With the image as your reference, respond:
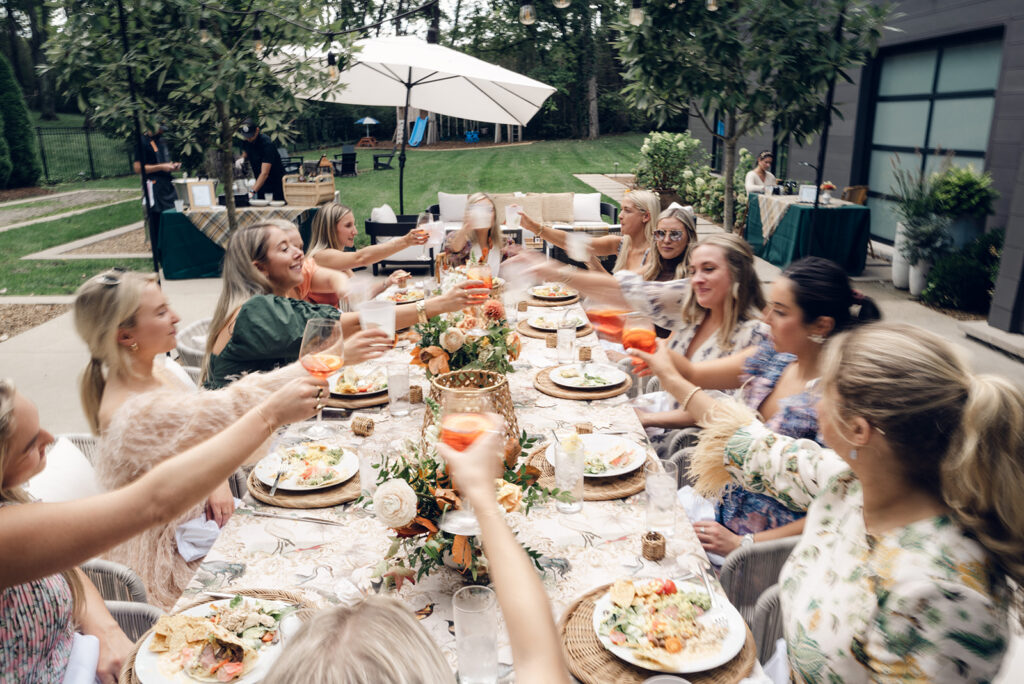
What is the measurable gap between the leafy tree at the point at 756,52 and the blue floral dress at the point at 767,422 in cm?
394

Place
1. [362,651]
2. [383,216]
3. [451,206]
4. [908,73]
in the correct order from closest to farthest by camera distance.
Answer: [362,651] < [383,216] < [451,206] < [908,73]

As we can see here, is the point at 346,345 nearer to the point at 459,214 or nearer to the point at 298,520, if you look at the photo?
the point at 298,520

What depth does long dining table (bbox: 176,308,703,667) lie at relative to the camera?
1731 millimetres

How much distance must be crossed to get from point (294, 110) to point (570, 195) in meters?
4.70

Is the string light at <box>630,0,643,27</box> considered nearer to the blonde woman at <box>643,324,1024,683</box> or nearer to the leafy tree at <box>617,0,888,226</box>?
the leafy tree at <box>617,0,888,226</box>

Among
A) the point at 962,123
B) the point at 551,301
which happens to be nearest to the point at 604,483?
the point at 551,301

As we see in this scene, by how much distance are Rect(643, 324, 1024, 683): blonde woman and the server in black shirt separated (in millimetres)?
9503

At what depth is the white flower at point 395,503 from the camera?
5.08ft

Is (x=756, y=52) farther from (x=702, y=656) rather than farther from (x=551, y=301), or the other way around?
(x=702, y=656)

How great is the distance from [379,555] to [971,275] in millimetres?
7959

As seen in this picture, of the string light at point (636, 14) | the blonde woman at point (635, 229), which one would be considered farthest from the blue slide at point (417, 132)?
the string light at point (636, 14)

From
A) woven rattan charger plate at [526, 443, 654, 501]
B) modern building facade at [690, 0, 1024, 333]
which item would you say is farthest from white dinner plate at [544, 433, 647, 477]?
modern building facade at [690, 0, 1024, 333]

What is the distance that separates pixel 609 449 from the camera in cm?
242

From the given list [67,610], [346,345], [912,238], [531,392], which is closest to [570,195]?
[912,238]
